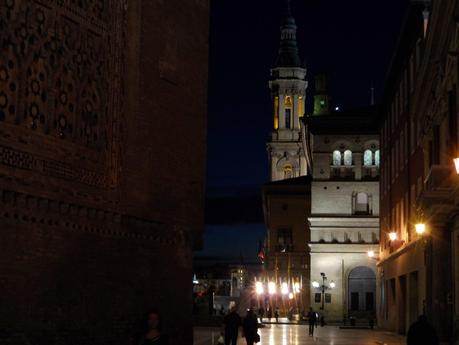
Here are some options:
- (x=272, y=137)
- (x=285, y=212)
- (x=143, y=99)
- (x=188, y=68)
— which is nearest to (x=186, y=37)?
(x=188, y=68)

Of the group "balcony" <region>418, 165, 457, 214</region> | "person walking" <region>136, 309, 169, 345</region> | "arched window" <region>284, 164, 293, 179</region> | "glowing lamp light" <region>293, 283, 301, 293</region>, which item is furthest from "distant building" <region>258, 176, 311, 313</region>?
"person walking" <region>136, 309, 169, 345</region>

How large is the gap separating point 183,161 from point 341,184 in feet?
181

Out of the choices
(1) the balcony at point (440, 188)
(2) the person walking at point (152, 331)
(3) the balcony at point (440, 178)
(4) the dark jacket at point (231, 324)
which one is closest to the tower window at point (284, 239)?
(1) the balcony at point (440, 188)

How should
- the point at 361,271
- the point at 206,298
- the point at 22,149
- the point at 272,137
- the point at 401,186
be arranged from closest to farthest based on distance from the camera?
the point at 22,149 → the point at 401,186 → the point at 206,298 → the point at 361,271 → the point at 272,137

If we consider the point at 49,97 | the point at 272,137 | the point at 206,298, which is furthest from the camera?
the point at 272,137

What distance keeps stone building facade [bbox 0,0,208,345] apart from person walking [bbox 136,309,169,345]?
9877mm

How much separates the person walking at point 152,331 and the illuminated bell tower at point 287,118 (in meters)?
128

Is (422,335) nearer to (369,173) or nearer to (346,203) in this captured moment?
(346,203)

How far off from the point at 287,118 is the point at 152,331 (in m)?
130

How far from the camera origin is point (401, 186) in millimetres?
52969

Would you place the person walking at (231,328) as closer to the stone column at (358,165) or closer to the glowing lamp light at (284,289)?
the stone column at (358,165)

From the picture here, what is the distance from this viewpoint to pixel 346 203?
281ft

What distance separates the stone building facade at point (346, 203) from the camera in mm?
85250

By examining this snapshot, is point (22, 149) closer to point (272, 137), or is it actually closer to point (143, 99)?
point (143, 99)
